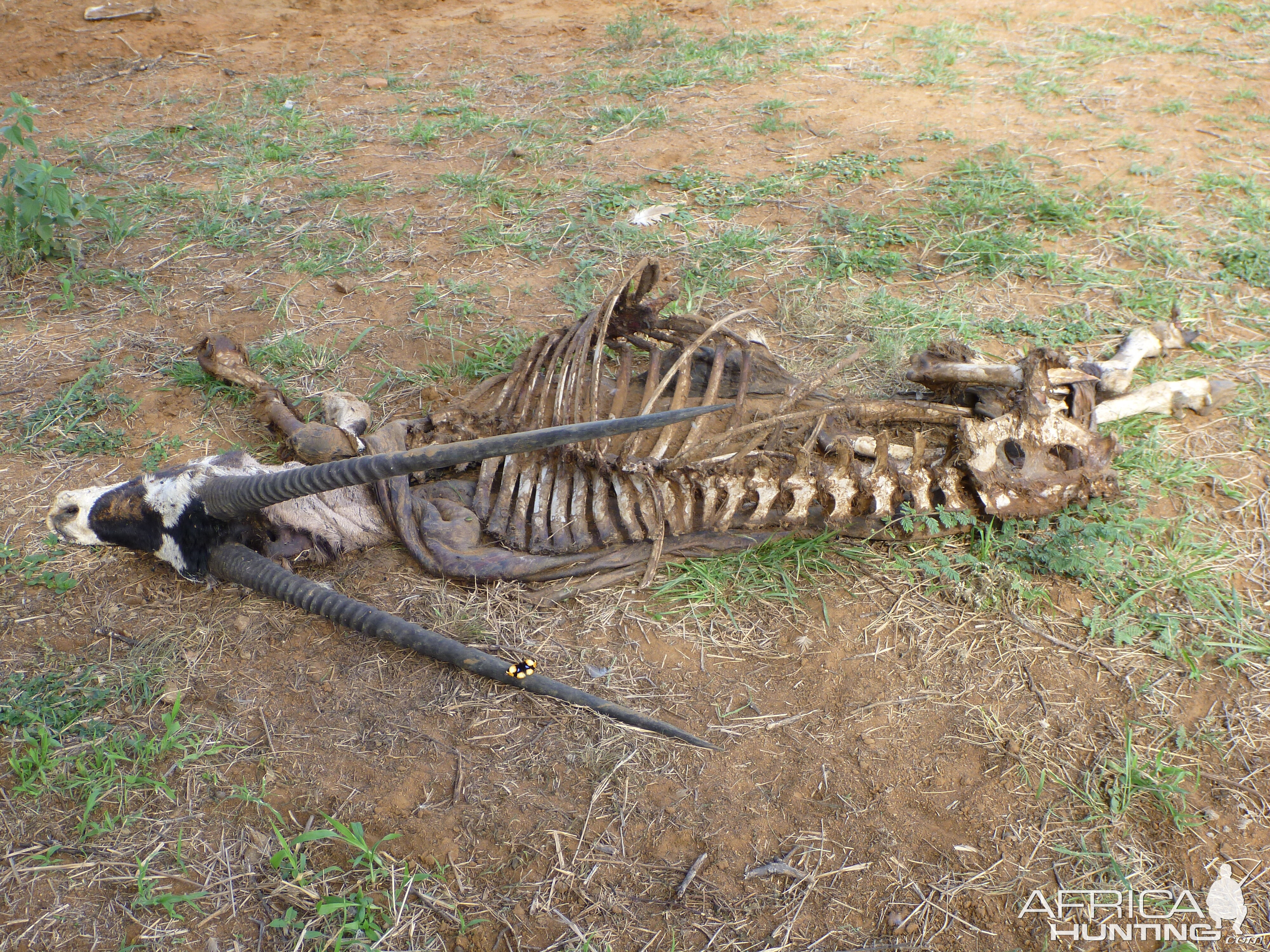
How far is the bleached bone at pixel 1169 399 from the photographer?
3338mm

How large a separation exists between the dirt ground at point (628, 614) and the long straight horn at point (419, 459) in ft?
1.95

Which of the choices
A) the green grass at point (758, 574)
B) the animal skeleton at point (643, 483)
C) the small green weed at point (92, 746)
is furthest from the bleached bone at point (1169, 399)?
the small green weed at point (92, 746)

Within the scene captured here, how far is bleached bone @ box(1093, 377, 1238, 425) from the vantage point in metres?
3.34

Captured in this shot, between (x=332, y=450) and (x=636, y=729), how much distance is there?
4.78 feet

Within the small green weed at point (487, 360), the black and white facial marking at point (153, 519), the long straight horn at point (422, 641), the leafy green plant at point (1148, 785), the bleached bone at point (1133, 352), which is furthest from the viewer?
the small green weed at point (487, 360)

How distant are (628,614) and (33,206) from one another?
3680 millimetres

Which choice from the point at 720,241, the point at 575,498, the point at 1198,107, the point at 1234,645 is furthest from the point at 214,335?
the point at 1198,107

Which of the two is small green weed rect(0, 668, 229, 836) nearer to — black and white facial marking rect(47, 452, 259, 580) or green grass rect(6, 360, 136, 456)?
black and white facial marking rect(47, 452, 259, 580)

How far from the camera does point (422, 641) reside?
2.35 metres

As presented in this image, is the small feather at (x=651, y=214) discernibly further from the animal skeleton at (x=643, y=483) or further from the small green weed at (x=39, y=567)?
the small green weed at (x=39, y=567)

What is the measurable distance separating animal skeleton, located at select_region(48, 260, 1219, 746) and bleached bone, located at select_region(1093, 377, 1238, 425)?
0.36 metres

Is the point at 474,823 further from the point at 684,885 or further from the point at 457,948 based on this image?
the point at 684,885

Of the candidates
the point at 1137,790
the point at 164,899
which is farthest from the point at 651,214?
the point at 164,899

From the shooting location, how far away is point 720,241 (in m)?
4.54
